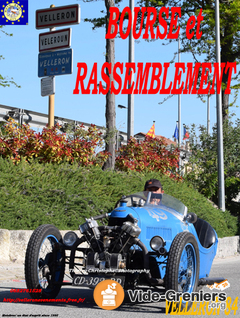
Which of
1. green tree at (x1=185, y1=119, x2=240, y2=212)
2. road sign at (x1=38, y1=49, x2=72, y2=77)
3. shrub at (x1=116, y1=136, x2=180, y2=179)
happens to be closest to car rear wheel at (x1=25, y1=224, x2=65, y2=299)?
road sign at (x1=38, y1=49, x2=72, y2=77)

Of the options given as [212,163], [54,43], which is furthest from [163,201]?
[212,163]

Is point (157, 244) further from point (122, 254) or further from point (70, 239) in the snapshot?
point (70, 239)

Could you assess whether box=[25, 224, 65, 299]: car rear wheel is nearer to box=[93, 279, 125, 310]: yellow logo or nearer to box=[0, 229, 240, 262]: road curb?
box=[93, 279, 125, 310]: yellow logo

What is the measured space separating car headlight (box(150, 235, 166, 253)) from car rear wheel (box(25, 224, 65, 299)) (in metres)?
1.07

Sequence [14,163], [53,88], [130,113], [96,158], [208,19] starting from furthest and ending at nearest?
1. [208,19]
2. [130,113]
3. [96,158]
4. [53,88]
5. [14,163]

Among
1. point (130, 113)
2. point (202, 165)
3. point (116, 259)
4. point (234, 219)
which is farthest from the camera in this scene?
point (202, 165)

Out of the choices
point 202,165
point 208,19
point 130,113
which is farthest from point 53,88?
point 208,19

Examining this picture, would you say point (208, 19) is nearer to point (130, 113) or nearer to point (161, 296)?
point (130, 113)

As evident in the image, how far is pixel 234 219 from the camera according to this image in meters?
16.6

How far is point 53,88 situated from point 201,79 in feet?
49.4

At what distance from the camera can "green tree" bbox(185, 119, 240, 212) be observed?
64.8 feet

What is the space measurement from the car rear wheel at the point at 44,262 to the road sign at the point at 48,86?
7.23 meters

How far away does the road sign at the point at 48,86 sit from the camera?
497 inches

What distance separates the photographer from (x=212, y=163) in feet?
65.9
